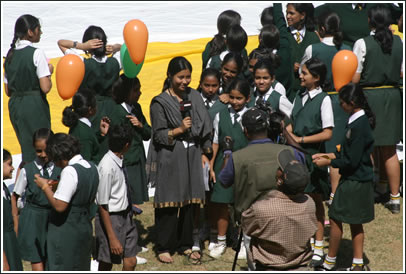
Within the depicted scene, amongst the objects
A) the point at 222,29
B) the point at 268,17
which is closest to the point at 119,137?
the point at 222,29

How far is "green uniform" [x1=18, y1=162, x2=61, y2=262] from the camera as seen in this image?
15.0ft

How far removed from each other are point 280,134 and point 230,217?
1.19 m

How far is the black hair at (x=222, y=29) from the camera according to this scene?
658cm

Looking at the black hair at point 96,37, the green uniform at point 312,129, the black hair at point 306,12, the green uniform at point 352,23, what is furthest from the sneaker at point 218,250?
the green uniform at point 352,23

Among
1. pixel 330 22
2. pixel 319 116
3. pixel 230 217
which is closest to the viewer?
pixel 319 116

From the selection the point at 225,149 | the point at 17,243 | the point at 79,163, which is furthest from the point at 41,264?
the point at 225,149

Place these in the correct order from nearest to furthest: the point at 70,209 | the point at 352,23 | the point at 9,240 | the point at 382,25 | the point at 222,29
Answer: the point at 70,209 → the point at 9,240 → the point at 382,25 → the point at 222,29 → the point at 352,23

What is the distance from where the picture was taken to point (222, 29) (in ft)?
22.6

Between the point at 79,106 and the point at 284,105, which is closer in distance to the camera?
the point at 79,106

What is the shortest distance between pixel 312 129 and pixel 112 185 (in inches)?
65.3

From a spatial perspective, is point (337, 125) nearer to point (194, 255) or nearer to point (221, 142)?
point (221, 142)

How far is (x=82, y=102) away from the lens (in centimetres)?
530

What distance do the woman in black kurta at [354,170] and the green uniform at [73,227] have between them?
69.5 inches

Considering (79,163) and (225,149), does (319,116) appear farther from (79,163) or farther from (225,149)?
(79,163)
